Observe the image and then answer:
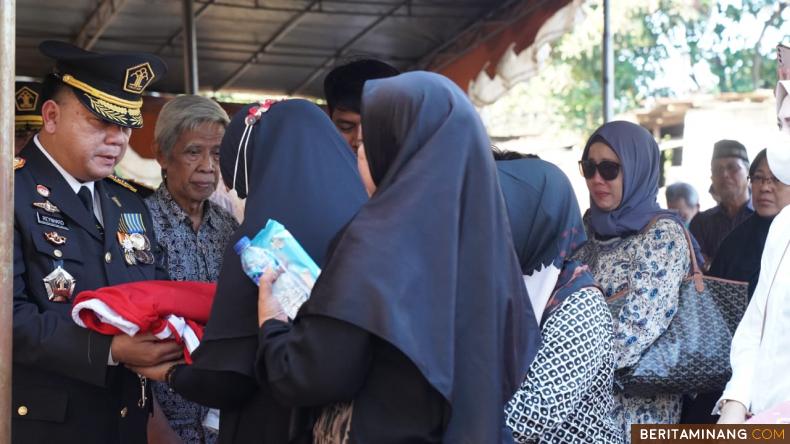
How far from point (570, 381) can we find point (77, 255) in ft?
4.98

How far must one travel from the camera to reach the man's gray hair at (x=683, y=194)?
9.00 metres

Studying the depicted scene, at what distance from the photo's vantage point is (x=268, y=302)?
7.84 ft

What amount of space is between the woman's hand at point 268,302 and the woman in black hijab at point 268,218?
12 centimetres

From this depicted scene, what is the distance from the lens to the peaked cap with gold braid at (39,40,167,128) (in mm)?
3271

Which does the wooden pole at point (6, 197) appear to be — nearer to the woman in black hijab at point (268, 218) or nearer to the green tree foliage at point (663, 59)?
the woman in black hijab at point (268, 218)

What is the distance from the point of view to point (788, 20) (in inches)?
997

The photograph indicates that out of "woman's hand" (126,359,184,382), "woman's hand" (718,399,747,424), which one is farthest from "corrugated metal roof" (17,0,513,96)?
"woman's hand" (126,359,184,382)

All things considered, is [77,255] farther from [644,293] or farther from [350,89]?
[644,293]

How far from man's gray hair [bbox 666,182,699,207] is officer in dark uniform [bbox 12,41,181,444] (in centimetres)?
638

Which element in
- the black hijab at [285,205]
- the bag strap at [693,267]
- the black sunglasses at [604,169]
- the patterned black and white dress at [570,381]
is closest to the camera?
the black hijab at [285,205]

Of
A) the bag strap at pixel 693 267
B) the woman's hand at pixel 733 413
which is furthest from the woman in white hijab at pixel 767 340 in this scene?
the bag strap at pixel 693 267

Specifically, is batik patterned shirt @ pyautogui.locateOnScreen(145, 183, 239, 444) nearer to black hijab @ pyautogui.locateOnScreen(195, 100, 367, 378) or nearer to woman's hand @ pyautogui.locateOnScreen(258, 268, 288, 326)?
black hijab @ pyautogui.locateOnScreen(195, 100, 367, 378)

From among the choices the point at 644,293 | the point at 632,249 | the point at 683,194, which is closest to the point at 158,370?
the point at 644,293

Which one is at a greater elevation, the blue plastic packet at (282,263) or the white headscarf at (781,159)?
the white headscarf at (781,159)
